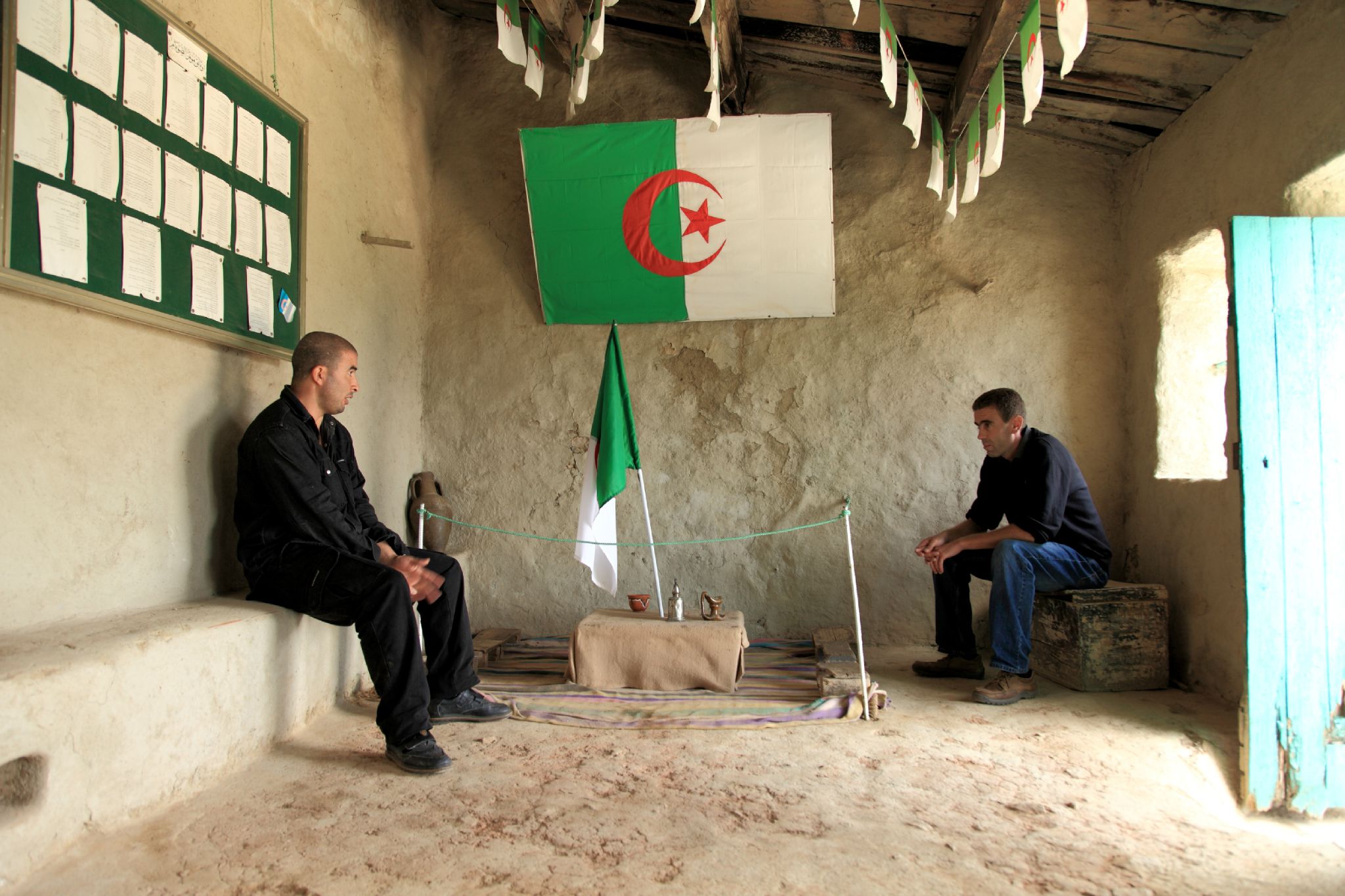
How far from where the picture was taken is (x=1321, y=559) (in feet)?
8.29

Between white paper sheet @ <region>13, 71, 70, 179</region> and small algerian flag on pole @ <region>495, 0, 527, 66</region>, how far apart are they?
1.47 m

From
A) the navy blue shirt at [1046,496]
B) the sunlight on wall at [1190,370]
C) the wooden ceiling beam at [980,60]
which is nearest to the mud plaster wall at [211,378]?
the wooden ceiling beam at [980,60]

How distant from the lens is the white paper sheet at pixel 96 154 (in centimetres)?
238

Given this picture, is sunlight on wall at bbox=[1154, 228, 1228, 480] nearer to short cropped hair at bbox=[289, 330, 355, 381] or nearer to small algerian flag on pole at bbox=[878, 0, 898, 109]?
small algerian flag on pole at bbox=[878, 0, 898, 109]

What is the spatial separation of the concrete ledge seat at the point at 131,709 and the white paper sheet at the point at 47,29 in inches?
60.9

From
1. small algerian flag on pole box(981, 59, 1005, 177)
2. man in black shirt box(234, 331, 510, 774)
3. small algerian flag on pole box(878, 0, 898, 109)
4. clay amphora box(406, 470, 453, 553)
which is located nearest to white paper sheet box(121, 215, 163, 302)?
man in black shirt box(234, 331, 510, 774)

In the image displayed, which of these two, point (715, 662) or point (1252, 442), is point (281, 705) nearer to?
point (715, 662)

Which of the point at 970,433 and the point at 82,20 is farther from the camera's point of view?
the point at 970,433

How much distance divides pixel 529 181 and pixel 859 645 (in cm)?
284

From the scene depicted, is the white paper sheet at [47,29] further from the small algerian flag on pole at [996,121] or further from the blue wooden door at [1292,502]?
the blue wooden door at [1292,502]

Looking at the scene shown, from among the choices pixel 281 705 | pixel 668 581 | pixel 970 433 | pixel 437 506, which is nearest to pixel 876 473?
pixel 970 433

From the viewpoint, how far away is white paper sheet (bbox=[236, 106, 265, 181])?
3.11 meters

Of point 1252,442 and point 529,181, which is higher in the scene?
point 529,181

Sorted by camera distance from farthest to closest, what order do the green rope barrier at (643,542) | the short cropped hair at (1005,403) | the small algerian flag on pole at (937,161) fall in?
1. the green rope barrier at (643,542)
2. the small algerian flag on pole at (937,161)
3. the short cropped hair at (1005,403)
